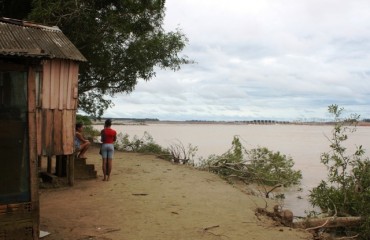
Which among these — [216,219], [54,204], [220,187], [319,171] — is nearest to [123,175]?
[220,187]

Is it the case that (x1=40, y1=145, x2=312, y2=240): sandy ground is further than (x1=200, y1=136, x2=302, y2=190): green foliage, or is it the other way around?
(x1=200, y1=136, x2=302, y2=190): green foliage

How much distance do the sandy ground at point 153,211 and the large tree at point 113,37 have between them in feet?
16.9

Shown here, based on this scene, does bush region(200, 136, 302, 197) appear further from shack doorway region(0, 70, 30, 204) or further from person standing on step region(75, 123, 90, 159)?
shack doorway region(0, 70, 30, 204)

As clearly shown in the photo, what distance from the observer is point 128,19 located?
1458cm

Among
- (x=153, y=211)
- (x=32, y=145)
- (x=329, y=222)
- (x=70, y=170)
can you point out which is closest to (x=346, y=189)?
(x=329, y=222)

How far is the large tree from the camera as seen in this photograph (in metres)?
12.8

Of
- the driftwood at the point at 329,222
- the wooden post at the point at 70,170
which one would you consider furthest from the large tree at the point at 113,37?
the driftwood at the point at 329,222

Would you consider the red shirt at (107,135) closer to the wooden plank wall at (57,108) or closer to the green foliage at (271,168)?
the wooden plank wall at (57,108)

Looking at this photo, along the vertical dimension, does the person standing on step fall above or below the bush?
above

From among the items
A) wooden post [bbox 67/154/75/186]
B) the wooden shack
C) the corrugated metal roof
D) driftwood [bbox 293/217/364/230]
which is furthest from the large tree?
driftwood [bbox 293/217/364/230]

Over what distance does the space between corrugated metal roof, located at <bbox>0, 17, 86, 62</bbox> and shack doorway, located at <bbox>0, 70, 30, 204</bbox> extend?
1045mm

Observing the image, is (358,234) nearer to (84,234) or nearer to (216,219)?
(216,219)

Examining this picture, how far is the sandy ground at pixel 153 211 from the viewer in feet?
22.4

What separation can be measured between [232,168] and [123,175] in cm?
485
